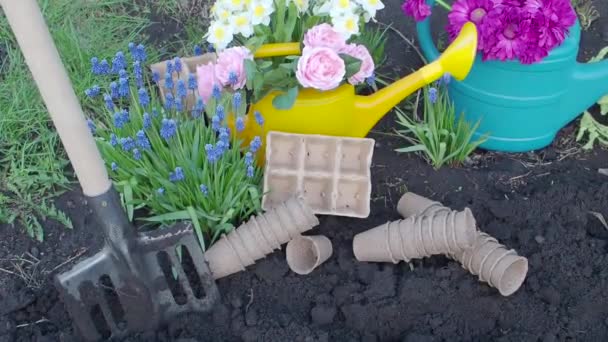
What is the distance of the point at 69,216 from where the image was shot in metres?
2.08

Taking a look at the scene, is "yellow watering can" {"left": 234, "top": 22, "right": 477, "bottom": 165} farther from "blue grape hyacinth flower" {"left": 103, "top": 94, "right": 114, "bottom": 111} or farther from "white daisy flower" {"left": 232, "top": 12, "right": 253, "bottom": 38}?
"blue grape hyacinth flower" {"left": 103, "top": 94, "right": 114, "bottom": 111}

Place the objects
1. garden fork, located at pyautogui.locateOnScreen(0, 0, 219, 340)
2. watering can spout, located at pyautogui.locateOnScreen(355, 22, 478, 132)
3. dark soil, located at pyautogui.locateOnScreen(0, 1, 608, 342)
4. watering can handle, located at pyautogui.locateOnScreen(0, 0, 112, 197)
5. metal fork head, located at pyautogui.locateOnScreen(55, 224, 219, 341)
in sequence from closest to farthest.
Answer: watering can handle, located at pyautogui.locateOnScreen(0, 0, 112, 197), garden fork, located at pyautogui.locateOnScreen(0, 0, 219, 340), metal fork head, located at pyautogui.locateOnScreen(55, 224, 219, 341), dark soil, located at pyautogui.locateOnScreen(0, 1, 608, 342), watering can spout, located at pyautogui.locateOnScreen(355, 22, 478, 132)

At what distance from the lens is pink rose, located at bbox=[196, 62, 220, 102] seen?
1984mm

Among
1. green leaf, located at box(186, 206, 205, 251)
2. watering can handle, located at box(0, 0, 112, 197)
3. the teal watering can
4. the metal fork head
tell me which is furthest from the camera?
the teal watering can

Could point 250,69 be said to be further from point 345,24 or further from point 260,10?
point 345,24

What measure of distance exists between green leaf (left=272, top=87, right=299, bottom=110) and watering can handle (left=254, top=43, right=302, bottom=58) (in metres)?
0.13

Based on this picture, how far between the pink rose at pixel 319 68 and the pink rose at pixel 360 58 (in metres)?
0.11

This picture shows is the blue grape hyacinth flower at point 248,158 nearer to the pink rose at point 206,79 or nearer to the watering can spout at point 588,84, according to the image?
the pink rose at point 206,79

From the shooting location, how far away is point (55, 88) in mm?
1380

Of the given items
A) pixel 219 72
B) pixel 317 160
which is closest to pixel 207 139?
pixel 219 72

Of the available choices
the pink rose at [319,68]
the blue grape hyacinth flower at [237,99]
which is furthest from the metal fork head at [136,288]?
the pink rose at [319,68]

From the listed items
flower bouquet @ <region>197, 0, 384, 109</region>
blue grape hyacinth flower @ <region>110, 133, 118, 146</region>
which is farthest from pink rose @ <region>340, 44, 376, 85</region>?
blue grape hyacinth flower @ <region>110, 133, 118, 146</region>

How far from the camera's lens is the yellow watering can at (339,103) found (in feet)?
6.44

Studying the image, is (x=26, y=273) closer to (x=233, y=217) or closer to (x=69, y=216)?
(x=69, y=216)
